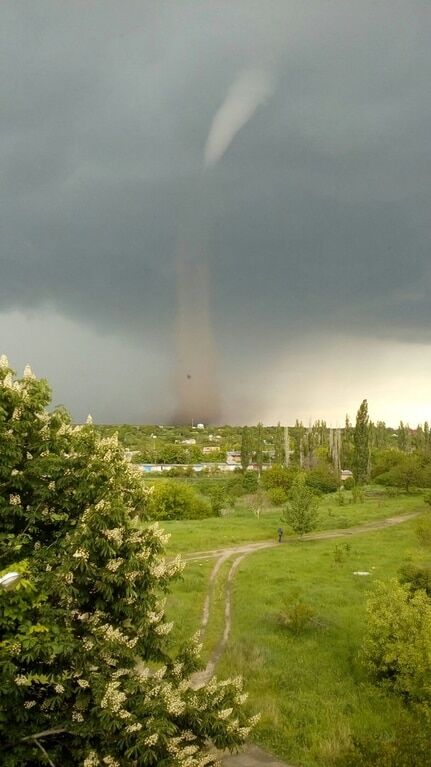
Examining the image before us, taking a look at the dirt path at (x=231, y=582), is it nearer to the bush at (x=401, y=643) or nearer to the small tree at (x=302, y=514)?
the small tree at (x=302, y=514)

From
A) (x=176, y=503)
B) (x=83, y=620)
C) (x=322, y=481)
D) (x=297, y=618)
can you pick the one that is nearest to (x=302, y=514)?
(x=176, y=503)

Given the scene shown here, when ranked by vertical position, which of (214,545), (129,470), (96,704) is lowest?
(214,545)

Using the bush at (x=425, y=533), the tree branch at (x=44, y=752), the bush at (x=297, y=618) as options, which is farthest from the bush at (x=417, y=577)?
the tree branch at (x=44, y=752)

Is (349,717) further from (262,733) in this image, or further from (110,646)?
(110,646)

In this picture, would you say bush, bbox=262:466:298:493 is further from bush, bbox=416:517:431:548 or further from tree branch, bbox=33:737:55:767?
tree branch, bbox=33:737:55:767

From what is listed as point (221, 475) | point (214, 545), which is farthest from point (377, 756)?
point (221, 475)

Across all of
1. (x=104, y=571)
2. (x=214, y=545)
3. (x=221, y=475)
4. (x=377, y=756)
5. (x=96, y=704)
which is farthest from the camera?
(x=221, y=475)

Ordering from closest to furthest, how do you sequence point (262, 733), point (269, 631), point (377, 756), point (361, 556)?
point (377, 756) → point (262, 733) → point (269, 631) → point (361, 556)
